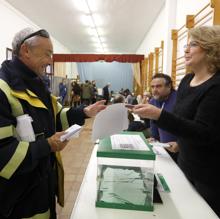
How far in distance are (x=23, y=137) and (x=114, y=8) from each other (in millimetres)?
5390

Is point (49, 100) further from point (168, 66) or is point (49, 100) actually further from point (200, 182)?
point (168, 66)

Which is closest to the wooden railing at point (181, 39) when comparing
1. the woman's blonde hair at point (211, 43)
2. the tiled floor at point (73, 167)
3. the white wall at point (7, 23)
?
the woman's blonde hair at point (211, 43)

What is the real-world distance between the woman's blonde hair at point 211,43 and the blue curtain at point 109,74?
542 inches

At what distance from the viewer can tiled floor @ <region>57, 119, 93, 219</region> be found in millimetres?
2449

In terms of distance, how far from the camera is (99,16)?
6527 millimetres

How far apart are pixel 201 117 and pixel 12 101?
2.75 feet

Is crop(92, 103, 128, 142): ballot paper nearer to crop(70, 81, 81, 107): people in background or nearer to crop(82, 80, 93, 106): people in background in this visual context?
crop(70, 81, 81, 107): people in background

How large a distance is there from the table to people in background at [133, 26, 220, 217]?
8cm

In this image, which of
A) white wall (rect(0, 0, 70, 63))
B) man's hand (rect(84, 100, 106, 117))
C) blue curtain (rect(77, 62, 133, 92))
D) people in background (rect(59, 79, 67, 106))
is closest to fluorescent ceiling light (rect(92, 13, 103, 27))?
white wall (rect(0, 0, 70, 63))

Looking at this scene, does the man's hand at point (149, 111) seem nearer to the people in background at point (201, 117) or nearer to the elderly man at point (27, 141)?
the people in background at point (201, 117)

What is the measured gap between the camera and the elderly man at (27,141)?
0.94 metres

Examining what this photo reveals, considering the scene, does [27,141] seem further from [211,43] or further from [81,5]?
[81,5]

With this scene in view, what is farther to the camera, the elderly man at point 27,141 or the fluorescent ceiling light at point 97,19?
the fluorescent ceiling light at point 97,19

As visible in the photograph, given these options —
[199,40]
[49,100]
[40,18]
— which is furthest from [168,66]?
[40,18]
